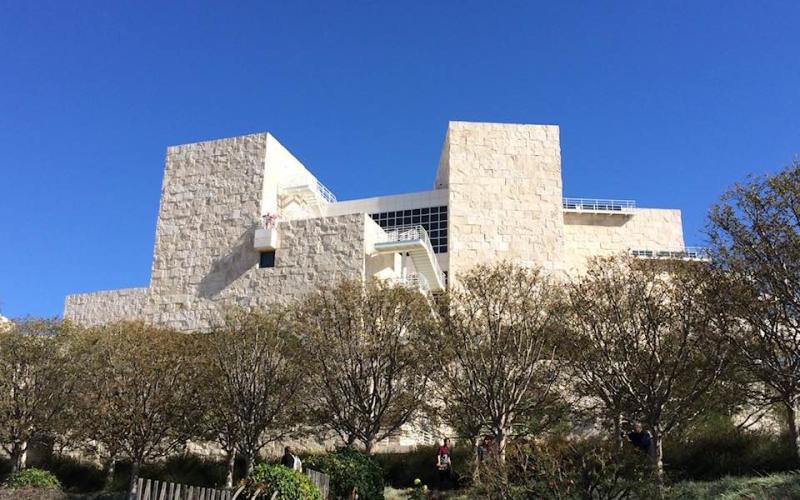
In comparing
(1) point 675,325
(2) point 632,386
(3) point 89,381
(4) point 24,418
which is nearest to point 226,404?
(3) point 89,381

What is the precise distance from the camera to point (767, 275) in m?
17.9

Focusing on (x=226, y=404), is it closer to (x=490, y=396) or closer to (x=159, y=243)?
(x=490, y=396)

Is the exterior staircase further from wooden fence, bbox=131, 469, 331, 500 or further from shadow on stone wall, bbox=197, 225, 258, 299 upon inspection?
wooden fence, bbox=131, 469, 331, 500

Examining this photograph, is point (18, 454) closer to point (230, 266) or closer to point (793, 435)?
point (230, 266)

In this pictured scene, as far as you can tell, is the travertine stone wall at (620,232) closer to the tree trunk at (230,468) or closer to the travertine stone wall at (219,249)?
the travertine stone wall at (219,249)

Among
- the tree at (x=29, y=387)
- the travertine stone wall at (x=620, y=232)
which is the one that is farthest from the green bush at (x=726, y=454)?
the travertine stone wall at (x=620, y=232)

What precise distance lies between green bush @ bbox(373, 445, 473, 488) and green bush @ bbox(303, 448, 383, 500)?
217 inches

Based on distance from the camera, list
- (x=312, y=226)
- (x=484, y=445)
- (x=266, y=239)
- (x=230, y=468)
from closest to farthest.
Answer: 1. (x=484, y=445)
2. (x=230, y=468)
3. (x=312, y=226)
4. (x=266, y=239)

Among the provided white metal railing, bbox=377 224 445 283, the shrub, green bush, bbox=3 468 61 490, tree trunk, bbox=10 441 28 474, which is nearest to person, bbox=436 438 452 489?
the shrub

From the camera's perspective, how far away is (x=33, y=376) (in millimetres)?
25391

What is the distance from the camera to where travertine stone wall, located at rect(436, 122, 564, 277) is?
3716 cm

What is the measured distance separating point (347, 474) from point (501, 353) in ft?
25.5

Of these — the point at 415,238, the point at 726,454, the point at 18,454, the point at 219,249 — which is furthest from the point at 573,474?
the point at 219,249

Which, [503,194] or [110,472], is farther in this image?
[503,194]
